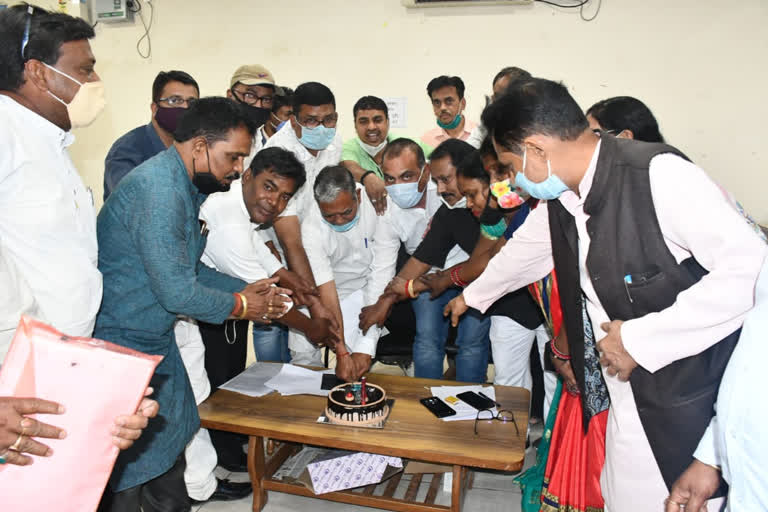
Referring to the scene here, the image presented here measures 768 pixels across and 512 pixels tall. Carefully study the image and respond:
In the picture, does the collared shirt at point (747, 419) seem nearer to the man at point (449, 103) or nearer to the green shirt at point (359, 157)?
the green shirt at point (359, 157)

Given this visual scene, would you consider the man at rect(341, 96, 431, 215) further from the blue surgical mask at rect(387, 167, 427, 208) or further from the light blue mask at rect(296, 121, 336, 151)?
the blue surgical mask at rect(387, 167, 427, 208)

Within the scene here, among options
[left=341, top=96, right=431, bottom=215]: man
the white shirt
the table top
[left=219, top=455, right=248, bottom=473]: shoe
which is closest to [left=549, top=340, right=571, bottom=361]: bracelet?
the table top

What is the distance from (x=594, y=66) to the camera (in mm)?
4234

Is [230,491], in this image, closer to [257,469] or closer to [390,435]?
[257,469]

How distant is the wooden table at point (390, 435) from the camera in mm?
2008

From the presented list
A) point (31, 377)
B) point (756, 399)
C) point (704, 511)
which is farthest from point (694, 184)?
point (31, 377)

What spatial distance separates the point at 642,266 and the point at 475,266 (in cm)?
138

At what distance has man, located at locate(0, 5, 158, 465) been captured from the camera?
1.38 metres

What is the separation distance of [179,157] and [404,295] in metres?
1.51

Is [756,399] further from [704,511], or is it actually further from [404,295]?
[404,295]

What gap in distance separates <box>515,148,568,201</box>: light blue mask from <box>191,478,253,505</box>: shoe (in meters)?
1.94

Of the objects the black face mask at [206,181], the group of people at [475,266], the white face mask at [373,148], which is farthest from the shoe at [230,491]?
the white face mask at [373,148]

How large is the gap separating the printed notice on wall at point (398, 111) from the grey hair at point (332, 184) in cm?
191

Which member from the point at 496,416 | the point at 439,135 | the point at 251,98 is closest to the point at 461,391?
the point at 496,416
